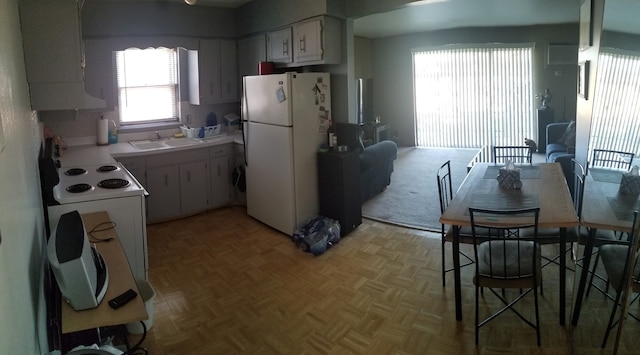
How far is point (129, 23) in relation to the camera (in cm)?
481

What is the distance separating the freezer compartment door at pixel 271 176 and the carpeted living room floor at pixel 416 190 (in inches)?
40.0

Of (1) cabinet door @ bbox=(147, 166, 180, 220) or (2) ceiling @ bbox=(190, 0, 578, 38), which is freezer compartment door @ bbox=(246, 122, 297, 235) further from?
(2) ceiling @ bbox=(190, 0, 578, 38)

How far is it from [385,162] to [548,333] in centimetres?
337

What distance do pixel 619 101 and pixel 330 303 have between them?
208 cm

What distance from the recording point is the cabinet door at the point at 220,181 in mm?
5160

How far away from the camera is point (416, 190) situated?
19.3ft

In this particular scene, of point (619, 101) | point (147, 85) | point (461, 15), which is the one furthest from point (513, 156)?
point (147, 85)

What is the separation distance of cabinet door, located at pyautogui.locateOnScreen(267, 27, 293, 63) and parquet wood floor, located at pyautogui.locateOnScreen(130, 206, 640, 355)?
1928 mm

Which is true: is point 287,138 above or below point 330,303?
above

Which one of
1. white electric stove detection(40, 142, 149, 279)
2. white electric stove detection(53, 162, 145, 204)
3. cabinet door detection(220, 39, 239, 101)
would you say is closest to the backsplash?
cabinet door detection(220, 39, 239, 101)

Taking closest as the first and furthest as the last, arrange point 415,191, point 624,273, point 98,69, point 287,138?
point 624,273 → point 287,138 → point 98,69 → point 415,191

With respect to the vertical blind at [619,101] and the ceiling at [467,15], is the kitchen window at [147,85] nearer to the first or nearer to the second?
the ceiling at [467,15]

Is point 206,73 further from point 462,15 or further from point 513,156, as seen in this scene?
point 462,15

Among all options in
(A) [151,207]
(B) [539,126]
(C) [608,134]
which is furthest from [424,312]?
(B) [539,126]
